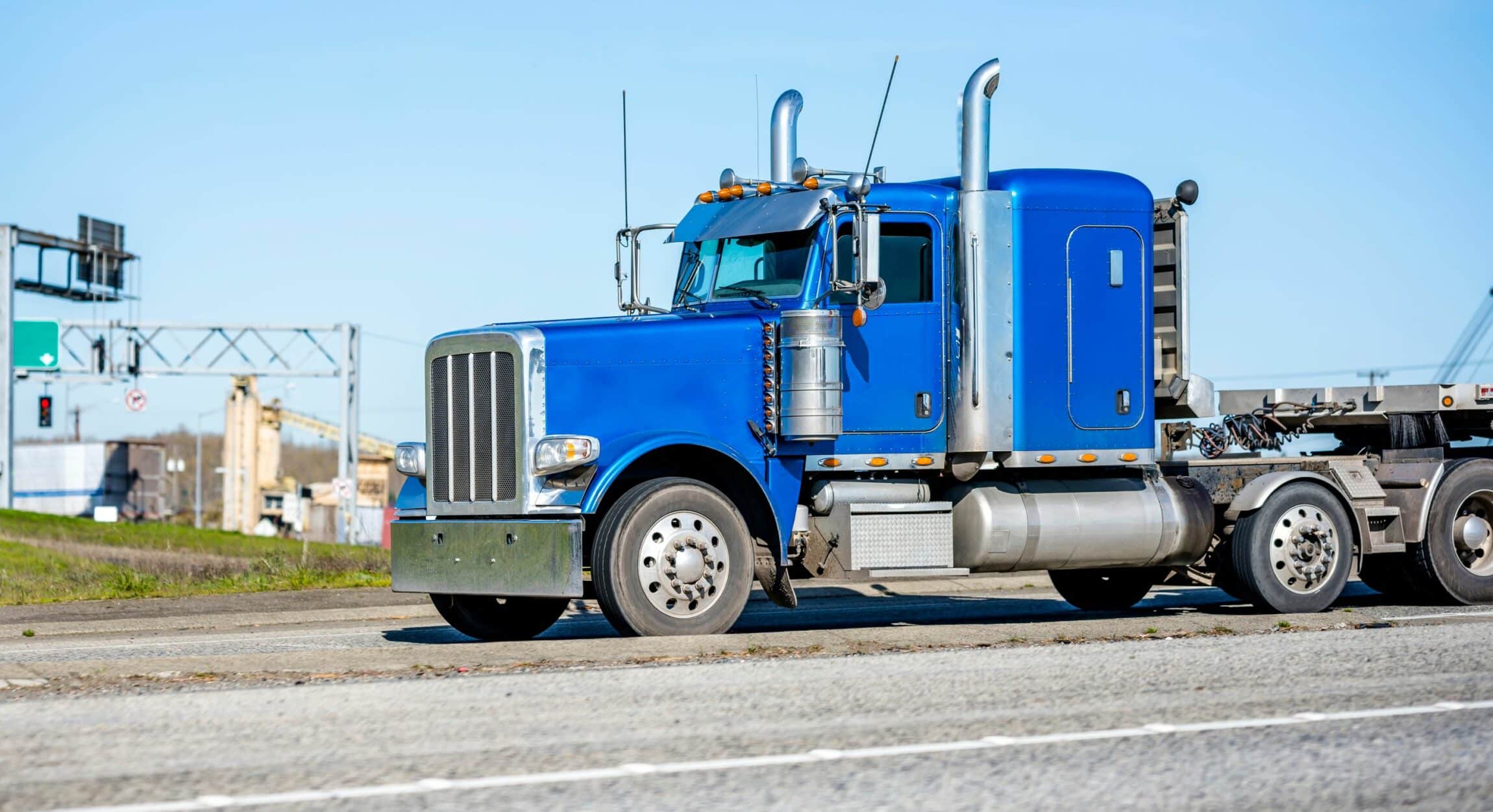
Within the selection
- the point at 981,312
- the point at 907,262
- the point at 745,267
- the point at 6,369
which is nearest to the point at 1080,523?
the point at 981,312

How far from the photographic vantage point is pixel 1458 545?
46.4 feet

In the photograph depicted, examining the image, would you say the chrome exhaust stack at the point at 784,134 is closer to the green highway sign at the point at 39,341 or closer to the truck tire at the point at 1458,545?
the truck tire at the point at 1458,545

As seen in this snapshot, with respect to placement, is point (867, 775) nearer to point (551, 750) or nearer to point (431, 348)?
point (551, 750)

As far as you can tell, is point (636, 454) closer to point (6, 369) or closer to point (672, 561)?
point (672, 561)

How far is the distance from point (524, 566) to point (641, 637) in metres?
0.89

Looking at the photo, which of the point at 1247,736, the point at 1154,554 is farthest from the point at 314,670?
the point at 1154,554

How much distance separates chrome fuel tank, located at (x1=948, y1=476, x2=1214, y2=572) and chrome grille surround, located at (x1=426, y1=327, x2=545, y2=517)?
328 cm

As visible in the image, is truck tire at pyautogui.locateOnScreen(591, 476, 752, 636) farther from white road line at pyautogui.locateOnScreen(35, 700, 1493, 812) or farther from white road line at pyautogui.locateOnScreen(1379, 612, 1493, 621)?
white road line at pyautogui.locateOnScreen(1379, 612, 1493, 621)

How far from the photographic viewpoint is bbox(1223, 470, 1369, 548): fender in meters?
13.2

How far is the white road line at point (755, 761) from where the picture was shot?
5566 millimetres

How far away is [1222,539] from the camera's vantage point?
44.1ft

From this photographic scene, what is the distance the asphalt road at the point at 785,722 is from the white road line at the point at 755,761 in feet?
0.06

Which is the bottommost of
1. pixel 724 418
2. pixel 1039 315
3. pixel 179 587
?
pixel 179 587

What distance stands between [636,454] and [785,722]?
4.03 meters
